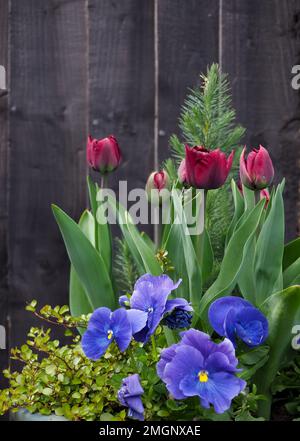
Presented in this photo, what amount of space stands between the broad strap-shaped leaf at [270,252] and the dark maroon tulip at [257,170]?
0.10ft

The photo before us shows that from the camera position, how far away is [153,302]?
3.10 feet

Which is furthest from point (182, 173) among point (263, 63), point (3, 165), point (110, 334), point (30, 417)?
point (3, 165)

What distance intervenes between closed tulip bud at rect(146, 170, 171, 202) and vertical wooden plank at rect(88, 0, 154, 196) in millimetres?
663

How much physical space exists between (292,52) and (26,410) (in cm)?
121

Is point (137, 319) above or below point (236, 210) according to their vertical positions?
below

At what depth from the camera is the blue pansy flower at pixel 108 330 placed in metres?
0.92

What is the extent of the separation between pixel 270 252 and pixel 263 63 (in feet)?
2.97

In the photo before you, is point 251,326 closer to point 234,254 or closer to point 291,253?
point 234,254

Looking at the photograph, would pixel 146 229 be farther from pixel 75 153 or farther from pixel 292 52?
pixel 292 52

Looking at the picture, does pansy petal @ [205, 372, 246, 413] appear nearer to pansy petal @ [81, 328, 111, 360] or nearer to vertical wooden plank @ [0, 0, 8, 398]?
pansy petal @ [81, 328, 111, 360]

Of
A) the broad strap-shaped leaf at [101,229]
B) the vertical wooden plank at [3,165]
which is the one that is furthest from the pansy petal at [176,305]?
the vertical wooden plank at [3,165]

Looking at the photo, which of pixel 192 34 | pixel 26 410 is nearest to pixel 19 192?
pixel 192 34

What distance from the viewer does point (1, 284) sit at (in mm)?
1955

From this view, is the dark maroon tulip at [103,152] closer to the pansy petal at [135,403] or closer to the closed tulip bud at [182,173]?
the closed tulip bud at [182,173]
